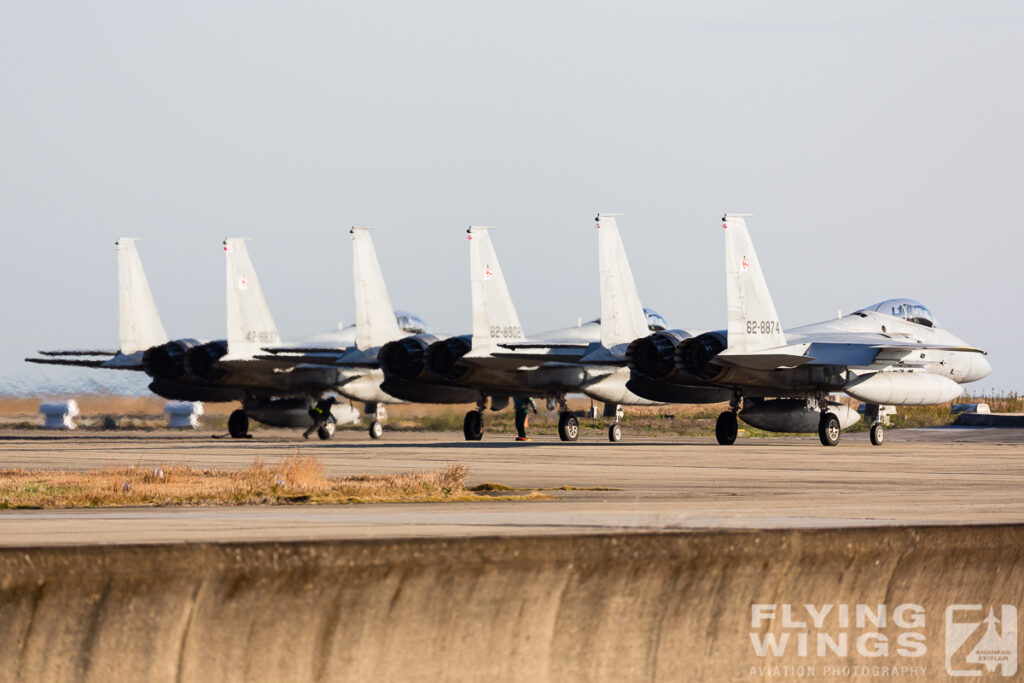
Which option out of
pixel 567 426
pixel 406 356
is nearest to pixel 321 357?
pixel 406 356

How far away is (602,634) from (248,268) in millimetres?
36086

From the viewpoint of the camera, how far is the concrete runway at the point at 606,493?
851 cm

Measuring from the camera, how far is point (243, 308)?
130ft

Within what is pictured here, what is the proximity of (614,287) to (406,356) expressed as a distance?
230 inches

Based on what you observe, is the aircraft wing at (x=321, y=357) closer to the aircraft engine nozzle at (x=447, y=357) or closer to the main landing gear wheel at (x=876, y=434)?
the aircraft engine nozzle at (x=447, y=357)

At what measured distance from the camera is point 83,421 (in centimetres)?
5741

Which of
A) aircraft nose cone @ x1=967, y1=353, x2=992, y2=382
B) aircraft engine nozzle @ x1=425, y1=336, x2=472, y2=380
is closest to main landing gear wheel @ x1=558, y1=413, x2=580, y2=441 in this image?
aircraft engine nozzle @ x1=425, y1=336, x2=472, y2=380

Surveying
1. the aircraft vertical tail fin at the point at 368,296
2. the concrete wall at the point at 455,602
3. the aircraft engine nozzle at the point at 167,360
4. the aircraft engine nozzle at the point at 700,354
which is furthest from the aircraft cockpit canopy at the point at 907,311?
the concrete wall at the point at 455,602

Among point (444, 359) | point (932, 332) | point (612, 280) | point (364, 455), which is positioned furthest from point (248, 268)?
point (932, 332)

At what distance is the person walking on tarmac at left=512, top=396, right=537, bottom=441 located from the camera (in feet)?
126

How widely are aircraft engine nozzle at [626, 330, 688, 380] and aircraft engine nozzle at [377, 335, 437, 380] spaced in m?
5.95

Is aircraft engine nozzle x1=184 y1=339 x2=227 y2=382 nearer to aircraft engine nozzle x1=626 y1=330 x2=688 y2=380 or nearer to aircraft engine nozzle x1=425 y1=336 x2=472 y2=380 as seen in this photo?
aircraft engine nozzle x1=425 y1=336 x2=472 y2=380

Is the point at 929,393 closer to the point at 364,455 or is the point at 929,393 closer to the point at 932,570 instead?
the point at 364,455

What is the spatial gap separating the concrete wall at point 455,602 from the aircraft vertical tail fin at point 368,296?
109ft
